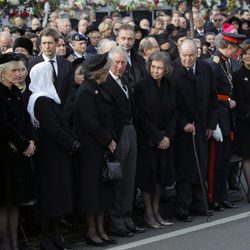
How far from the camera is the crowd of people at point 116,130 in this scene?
8969 millimetres

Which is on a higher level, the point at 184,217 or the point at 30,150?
the point at 30,150

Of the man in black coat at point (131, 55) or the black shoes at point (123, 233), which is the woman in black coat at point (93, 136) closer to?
the black shoes at point (123, 233)

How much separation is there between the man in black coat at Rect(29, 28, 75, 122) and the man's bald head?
1.39 metres

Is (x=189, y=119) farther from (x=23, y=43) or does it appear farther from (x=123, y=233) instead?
(x=23, y=43)

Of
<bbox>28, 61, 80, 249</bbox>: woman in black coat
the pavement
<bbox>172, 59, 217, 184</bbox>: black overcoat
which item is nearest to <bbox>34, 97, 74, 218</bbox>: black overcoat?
<bbox>28, 61, 80, 249</bbox>: woman in black coat

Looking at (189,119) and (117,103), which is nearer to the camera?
(117,103)

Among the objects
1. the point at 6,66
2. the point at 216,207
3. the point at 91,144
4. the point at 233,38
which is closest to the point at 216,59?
the point at 233,38

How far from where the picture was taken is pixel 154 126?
1030cm

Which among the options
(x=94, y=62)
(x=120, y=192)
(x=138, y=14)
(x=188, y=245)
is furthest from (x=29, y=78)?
(x=138, y=14)

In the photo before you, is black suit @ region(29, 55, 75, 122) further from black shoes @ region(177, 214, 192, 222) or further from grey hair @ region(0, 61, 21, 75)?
black shoes @ region(177, 214, 192, 222)

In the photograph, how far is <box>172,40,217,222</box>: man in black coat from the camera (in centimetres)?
1086

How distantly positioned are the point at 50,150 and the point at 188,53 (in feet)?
8.28

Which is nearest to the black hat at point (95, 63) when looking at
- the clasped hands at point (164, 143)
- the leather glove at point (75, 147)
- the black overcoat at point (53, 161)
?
the black overcoat at point (53, 161)

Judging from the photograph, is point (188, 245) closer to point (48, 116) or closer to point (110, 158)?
point (110, 158)
